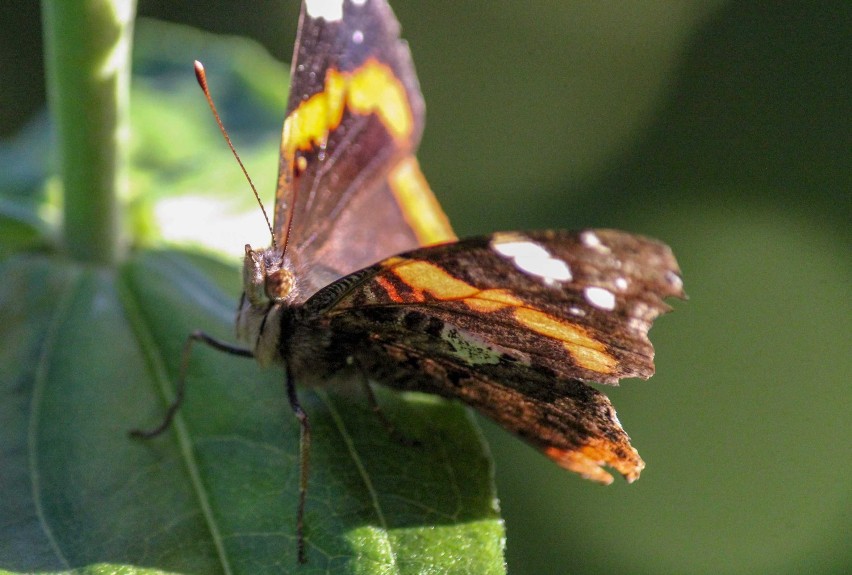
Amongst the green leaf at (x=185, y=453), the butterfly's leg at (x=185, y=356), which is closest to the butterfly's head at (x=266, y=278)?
the butterfly's leg at (x=185, y=356)

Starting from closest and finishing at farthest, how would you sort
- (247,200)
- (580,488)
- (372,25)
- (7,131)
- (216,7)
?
1. (372,25)
2. (247,200)
3. (580,488)
4. (7,131)
5. (216,7)

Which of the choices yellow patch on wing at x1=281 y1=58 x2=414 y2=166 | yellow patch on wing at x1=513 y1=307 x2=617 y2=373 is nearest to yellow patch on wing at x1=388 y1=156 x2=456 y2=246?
yellow patch on wing at x1=281 y1=58 x2=414 y2=166

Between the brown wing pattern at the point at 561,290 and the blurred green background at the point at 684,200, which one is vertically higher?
the brown wing pattern at the point at 561,290

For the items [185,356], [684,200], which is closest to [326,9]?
[185,356]

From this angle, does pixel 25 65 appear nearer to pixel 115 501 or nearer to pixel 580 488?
pixel 580 488

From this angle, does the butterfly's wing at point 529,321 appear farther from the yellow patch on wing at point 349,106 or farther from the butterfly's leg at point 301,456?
the yellow patch on wing at point 349,106

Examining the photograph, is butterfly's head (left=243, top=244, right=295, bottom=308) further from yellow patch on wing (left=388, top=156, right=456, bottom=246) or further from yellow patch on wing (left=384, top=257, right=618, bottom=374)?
yellow patch on wing (left=388, top=156, right=456, bottom=246)

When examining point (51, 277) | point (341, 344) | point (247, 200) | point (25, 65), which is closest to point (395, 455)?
point (341, 344)
